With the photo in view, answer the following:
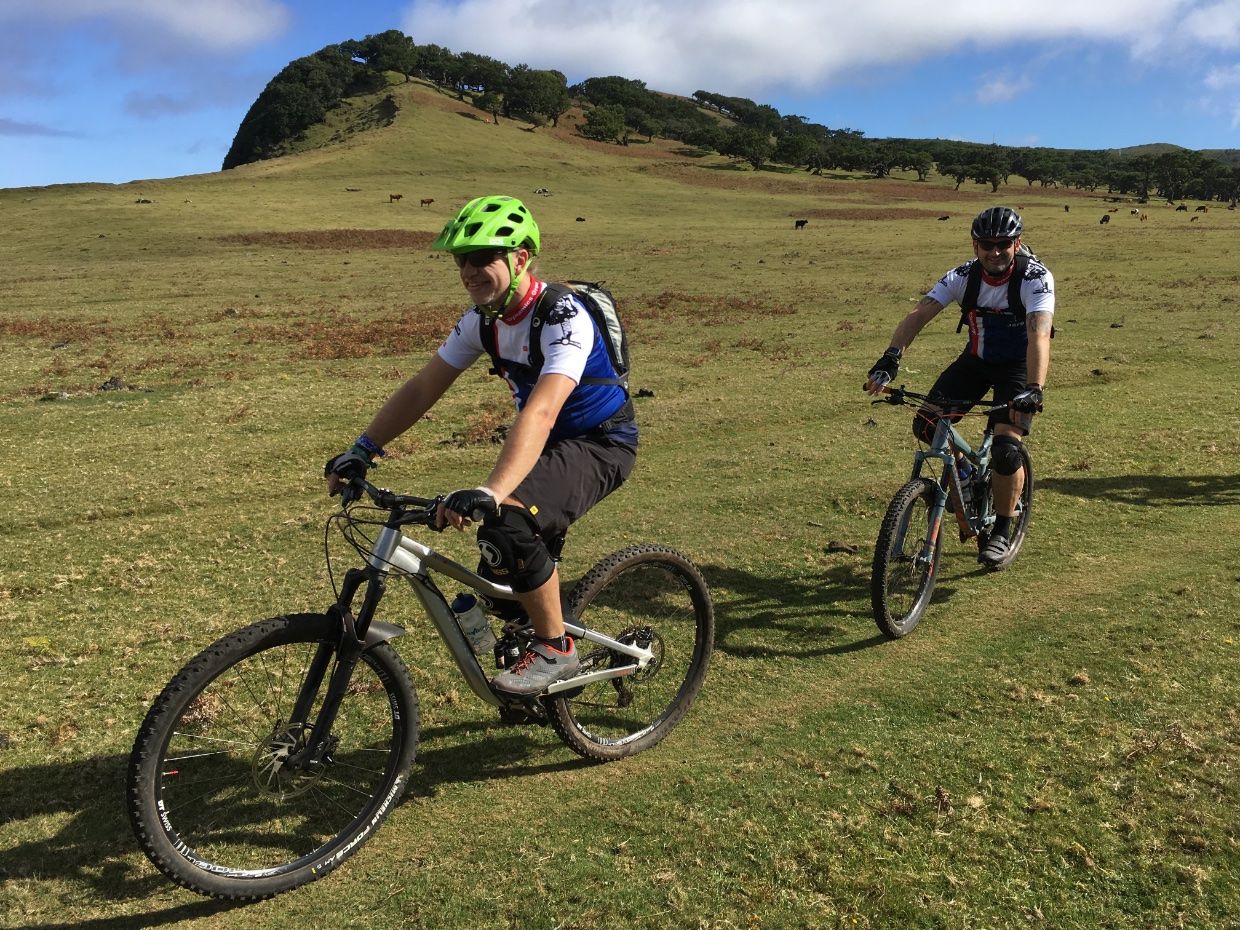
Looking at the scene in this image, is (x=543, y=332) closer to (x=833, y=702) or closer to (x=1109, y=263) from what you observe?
(x=833, y=702)

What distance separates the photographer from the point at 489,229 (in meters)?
3.93

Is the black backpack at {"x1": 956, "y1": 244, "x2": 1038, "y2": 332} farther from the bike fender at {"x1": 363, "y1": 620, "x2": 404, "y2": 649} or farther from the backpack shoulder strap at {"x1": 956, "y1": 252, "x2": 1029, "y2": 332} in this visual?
the bike fender at {"x1": 363, "y1": 620, "x2": 404, "y2": 649}

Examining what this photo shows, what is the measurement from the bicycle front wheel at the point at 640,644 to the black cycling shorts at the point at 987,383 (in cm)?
323

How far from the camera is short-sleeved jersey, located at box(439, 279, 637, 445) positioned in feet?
13.3

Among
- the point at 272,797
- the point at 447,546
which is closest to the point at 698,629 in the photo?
the point at 272,797

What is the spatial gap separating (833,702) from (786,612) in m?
1.43

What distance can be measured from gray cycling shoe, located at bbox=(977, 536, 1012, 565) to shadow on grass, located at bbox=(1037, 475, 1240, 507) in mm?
2622

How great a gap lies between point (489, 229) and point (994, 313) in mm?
4989

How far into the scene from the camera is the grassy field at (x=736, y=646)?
3.73m

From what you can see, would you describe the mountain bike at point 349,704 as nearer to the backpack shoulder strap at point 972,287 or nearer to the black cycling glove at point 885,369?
the black cycling glove at point 885,369

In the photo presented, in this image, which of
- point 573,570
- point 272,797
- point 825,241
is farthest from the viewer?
point 825,241

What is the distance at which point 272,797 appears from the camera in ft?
13.0

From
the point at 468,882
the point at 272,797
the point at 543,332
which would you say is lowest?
the point at 468,882

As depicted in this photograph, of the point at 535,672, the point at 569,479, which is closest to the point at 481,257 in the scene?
the point at 569,479
